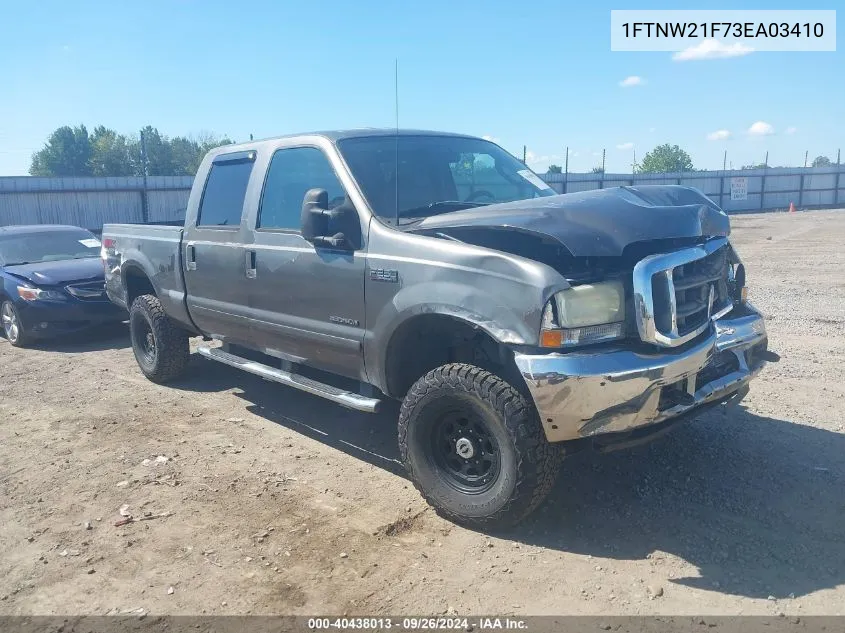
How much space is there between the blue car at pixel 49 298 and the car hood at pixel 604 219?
6351mm

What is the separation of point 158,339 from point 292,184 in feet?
8.32

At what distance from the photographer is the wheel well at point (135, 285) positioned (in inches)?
274

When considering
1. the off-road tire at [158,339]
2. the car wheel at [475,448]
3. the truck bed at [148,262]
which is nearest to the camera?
the car wheel at [475,448]

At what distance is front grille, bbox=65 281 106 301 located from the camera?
28.9 ft

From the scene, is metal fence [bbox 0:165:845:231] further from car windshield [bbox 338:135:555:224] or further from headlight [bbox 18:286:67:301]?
car windshield [bbox 338:135:555:224]

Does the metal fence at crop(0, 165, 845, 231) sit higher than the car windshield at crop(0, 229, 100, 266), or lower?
higher

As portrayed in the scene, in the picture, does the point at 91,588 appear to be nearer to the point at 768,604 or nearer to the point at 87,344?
the point at 768,604

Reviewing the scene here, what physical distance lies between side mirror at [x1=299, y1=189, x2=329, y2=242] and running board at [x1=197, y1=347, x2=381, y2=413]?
3.34 feet

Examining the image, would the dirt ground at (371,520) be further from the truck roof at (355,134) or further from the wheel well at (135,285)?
the truck roof at (355,134)

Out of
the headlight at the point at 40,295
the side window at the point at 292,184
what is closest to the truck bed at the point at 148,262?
the side window at the point at 292,184

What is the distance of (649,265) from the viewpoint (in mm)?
3377

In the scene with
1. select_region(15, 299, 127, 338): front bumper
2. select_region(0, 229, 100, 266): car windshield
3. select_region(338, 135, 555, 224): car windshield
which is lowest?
select_region(15, 299, 127, 338): front bumper

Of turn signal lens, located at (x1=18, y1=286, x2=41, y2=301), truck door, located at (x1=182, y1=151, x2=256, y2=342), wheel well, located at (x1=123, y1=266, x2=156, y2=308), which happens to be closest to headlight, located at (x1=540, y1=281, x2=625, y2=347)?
truck door, located at (x1=182, y1=151, x2=256, y2=342)

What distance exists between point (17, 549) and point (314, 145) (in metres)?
2.99
